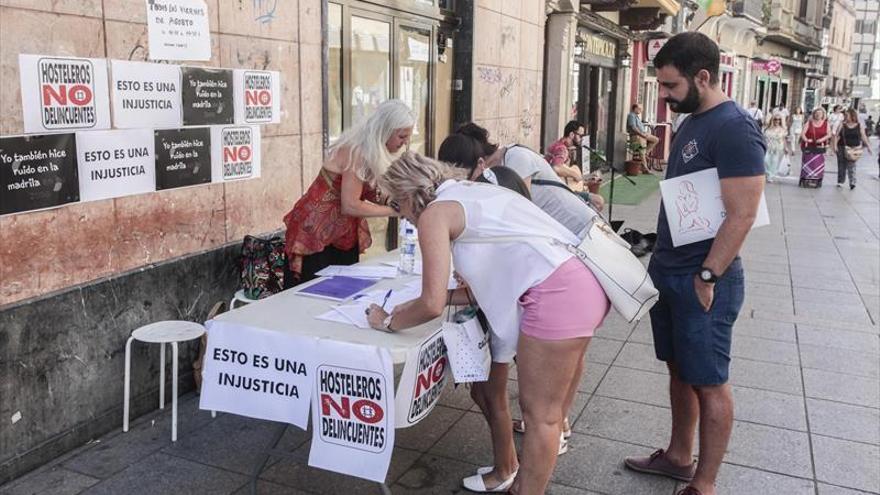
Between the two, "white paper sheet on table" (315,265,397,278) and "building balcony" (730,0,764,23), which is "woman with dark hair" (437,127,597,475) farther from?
"building balcony" (730,0,764,23)

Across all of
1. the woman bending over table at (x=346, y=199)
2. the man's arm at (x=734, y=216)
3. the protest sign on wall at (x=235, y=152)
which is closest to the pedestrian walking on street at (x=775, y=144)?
the protest sign on wall at (x=235, y=152)

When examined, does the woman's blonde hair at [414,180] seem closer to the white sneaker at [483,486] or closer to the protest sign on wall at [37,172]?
the white sneaker at [483,486]

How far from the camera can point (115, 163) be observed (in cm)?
364

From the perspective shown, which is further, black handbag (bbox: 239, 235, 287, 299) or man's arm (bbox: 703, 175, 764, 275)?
black handbag (bbox: 239, 235, 287, 299)

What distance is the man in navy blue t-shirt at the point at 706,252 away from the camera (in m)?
2.74

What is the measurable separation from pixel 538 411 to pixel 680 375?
0.80 meters

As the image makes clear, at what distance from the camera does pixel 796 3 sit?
34531mm

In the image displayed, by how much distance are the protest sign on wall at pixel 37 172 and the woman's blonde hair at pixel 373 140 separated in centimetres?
127

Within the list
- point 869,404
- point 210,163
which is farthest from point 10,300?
point 869,404

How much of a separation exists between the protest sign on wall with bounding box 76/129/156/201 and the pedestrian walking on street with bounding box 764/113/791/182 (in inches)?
586

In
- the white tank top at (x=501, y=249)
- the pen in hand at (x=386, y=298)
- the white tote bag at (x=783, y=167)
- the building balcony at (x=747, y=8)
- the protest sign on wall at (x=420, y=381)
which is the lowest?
the white tote bag at (x=783, y=167)

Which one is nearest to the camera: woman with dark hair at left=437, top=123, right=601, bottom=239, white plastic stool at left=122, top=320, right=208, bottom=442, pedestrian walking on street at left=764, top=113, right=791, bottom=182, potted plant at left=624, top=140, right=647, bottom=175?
woman with dark hair at left=437, top=123, right=601, bottom=239

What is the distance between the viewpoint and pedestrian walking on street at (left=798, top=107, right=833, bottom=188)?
1447 centimetres

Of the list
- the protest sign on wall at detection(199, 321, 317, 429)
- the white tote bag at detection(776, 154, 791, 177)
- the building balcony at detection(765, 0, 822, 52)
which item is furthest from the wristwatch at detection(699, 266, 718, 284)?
the building balcony at detection(765, 0, 822, 52)
